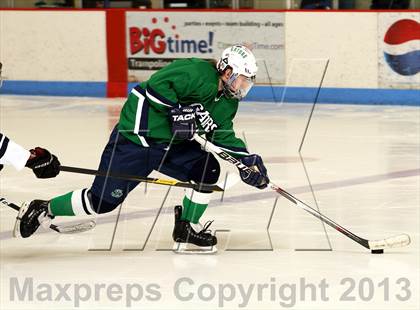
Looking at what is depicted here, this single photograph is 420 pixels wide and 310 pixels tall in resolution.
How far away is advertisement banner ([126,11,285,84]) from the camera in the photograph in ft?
39.2

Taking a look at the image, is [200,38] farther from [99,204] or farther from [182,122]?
[182,122]

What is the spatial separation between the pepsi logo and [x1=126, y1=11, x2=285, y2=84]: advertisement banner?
108cm

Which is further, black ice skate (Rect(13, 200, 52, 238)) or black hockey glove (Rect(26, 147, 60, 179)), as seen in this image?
black ice skate (Rect(13, 200, 52, 238))

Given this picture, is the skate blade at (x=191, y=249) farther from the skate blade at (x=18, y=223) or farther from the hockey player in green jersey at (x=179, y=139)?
the skate blade at (x=18, y=223)

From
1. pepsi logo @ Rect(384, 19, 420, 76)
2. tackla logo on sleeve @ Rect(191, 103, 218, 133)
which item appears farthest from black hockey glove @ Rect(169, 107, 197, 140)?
pepsi logo @ Rect(384, 19, 420, 76)

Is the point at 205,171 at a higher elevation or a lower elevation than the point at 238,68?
lower

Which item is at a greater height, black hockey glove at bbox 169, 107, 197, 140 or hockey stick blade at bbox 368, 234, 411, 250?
black hockey glove at bbox 169, 107, 197, 140

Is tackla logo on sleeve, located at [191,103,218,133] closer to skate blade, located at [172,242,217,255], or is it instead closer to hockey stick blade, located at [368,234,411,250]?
skate blade, located at [172,242,217,255]

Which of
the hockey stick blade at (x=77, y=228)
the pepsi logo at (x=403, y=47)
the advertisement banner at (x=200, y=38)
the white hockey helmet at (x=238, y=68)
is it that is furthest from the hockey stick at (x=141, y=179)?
the advertisement banner at (x=200, y=38)

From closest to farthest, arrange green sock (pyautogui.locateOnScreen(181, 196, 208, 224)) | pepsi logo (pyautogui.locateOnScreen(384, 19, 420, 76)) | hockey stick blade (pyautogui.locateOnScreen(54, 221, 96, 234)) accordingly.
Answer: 1. green sock (pyautogui.locateOnScreen(181, 196, 208, 224))
2. hockey stick blade (pyautogui.locateOnScreen(54, 221, 96, 234))
3. pepsi logo (pyautogui.locateOnScreen(384, 19, 420, 76))

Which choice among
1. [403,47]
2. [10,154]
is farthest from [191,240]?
[403,47]

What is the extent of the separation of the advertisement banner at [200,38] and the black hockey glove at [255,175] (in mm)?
6595

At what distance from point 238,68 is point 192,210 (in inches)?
26.8

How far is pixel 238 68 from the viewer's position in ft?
17.3
